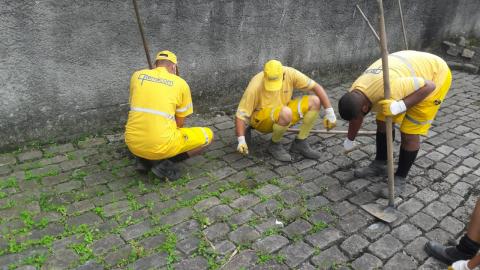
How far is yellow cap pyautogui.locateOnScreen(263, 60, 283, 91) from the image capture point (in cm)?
433

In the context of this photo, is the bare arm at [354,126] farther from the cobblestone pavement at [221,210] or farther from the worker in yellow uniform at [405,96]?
the cobblestone pavement at [221,210]

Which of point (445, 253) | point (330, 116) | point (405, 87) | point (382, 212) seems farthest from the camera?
point (330, 116)

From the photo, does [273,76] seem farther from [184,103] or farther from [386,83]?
[386,83]

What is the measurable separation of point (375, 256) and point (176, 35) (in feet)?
11.6

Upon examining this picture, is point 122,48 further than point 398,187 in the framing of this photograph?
Yes

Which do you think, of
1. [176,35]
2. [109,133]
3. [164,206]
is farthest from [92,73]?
[164,206]

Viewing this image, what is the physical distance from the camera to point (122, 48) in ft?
15.8

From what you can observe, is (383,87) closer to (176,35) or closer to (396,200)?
(396,200)

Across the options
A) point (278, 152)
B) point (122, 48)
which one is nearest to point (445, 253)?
point (278, 152)

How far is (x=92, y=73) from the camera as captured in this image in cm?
470

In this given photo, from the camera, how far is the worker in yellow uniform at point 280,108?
4.46m

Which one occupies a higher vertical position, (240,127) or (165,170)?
(240,127)

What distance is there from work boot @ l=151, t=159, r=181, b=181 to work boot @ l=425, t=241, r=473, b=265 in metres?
Result: 2.46

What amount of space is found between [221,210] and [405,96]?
2006mm
